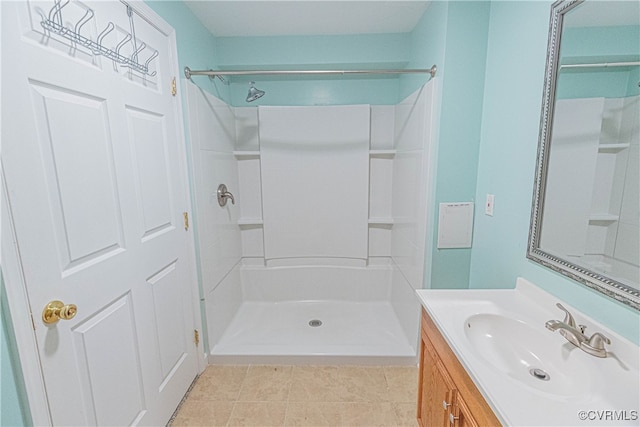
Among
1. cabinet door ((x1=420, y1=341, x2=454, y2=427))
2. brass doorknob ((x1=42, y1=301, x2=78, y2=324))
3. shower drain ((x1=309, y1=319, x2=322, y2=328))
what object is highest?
brass doorknob ((x1=42, y1=301, x2=78, y2=324))

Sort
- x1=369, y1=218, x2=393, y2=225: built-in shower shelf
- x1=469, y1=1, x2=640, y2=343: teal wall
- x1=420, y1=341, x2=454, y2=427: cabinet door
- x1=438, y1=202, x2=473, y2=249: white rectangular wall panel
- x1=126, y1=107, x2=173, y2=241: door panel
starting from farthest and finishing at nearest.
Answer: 1. x1=369, y1=218, x2=393, y2=225: built-in shower shelf
2. x1=438, y1=202, x2=473, y2=249: white rectangular wall panel
3. x1=126, y1=107, x2=173, y2=241: door panel
4. x1=469, y1=1, x2=640, y2=343: teal wall
5. x1=420, y1=341, x2=454, y2=427: cabinet door

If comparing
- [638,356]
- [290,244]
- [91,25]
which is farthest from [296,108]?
[638,356]

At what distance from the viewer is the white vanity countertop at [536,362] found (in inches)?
28.4

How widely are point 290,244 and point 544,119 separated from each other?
2273 mm

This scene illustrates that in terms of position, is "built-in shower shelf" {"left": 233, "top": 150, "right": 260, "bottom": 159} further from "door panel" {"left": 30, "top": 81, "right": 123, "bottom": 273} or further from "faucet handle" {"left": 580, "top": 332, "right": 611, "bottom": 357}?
"faucet handle" {"left": 580, "top": 332, "right": 611, "bottom": 357}

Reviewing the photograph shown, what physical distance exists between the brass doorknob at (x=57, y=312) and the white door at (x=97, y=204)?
18 millimetres

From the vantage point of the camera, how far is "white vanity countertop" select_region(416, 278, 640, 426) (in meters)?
0.72

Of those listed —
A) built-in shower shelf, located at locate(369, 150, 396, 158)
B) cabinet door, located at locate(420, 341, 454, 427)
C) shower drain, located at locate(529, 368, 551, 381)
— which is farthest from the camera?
built-in shower shelf, located at locate(369, 150, 396, 158)

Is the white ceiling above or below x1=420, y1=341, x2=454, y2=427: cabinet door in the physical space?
above

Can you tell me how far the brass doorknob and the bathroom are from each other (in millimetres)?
91

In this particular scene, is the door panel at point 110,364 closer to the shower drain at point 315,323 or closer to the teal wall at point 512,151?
the shower drain at point 315,323

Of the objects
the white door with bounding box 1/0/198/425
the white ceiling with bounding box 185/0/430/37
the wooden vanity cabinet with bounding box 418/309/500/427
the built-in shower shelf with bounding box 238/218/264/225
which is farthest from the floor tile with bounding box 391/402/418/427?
the white ceiling with bounding box 185/0/430/37

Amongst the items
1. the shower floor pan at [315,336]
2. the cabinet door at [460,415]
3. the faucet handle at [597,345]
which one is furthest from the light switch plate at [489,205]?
the shower floor pan at [315,336]

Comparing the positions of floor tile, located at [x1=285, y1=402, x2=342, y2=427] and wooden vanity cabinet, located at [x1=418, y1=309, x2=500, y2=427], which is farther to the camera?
floor tile, located at [x1=285, y1=402, x2=342, y2=427]
